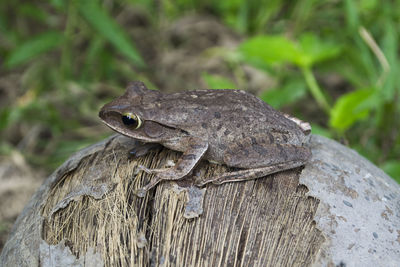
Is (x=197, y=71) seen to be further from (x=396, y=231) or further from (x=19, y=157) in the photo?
(x=396, y=231)

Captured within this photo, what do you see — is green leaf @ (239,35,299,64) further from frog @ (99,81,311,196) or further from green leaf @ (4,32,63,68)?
green leaf @ (4,32,63,68)

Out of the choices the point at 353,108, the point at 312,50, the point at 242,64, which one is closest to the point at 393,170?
the point at 353,108

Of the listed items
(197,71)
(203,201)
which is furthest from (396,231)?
(197,71)

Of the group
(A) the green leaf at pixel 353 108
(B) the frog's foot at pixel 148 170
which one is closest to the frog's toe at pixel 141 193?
(B) the frog's foot at pixel 148 170

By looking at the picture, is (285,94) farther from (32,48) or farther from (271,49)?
(32,48)

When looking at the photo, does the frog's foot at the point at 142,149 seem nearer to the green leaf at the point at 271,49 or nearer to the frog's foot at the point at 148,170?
the frog's foot at the point at 148,170
